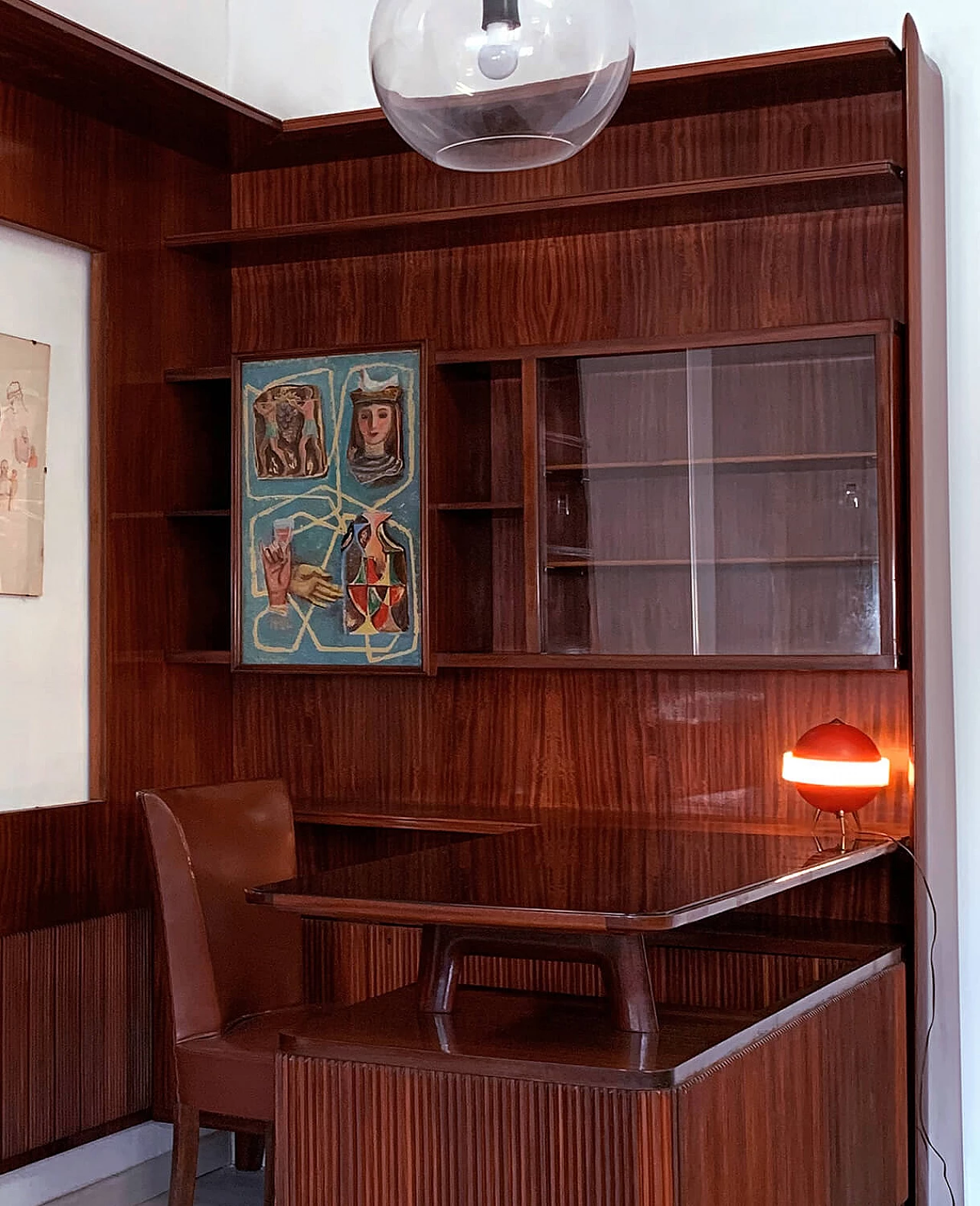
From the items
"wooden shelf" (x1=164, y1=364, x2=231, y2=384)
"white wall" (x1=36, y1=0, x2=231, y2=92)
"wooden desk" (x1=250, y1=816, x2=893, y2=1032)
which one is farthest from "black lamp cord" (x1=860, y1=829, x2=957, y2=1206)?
"white wall" (x1=36, y1=0, x2=231, y2=92)

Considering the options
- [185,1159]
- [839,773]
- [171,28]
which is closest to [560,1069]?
[839,773]

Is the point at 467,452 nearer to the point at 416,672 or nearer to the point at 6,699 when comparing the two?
the point at 416,672

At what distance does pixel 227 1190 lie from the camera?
3932 millimetres

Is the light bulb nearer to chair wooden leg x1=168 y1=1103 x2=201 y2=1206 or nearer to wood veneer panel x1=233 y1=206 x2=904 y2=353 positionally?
wood veneer panel x1=233 y1=206 x2=904 y2=353

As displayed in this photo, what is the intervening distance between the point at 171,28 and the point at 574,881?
2641 mm

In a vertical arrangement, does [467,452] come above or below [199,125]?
below

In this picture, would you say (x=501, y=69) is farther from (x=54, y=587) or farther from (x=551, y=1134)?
(x=54, y=587)

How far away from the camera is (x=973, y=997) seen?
11.6ft

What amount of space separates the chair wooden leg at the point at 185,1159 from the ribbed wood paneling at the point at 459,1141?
790 millimetres

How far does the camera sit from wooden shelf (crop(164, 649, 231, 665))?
4004mm

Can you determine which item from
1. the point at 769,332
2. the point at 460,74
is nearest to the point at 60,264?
the point at 769,332

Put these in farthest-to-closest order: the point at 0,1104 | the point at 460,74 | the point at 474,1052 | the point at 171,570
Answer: the point at 171,570 < the point at 0,1104 < the point at 474,1052 < the point at 460,74

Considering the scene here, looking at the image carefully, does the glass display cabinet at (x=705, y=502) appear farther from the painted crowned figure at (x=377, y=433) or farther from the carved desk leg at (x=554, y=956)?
the carved desk leg at (x=554, y=956)

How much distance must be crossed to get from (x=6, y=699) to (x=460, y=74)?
2207 millimetres
